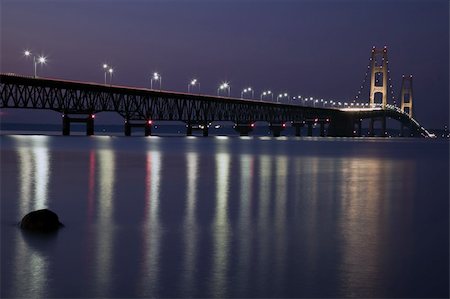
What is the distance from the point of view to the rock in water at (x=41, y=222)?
16.2 meters

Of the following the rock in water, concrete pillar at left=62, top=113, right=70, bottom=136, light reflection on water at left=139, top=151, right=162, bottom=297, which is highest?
concrete pillar at left=62, top=113, right=70, bottom=136

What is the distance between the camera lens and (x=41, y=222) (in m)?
16.3

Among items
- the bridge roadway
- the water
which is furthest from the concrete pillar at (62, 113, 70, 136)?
the water

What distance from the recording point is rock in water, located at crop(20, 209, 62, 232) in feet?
53.0

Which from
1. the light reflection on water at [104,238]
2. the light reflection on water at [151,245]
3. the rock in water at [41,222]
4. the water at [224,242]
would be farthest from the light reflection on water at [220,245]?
the rock in water at [41,222]

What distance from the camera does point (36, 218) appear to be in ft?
53.6

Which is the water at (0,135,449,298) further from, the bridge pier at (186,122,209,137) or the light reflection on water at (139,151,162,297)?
the bridge pier at (186,122,209,137)

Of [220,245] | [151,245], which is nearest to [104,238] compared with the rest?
[151,245]

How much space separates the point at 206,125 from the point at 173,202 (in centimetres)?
16040

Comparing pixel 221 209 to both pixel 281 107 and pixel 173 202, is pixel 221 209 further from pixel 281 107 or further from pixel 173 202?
pixel 281 107

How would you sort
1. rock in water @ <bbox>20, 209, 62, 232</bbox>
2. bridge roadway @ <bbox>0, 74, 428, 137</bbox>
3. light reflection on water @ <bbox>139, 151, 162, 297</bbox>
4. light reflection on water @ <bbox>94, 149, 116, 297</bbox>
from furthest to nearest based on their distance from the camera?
bridge roadway @ <bbox>0, 74, 428, 137</bbox>
rock in water @ <bbox>20, 209, 62, 232</bbox>
light reflection on water @ <bbox>94, 149, 116, 297</bbox>
light reflection on water @ <bbox>139, 151, 162, 297</bbox>

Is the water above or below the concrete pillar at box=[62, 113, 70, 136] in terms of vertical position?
below

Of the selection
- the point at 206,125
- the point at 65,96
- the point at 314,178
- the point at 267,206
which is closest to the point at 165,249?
the point at 267,206

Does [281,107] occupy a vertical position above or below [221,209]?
above
